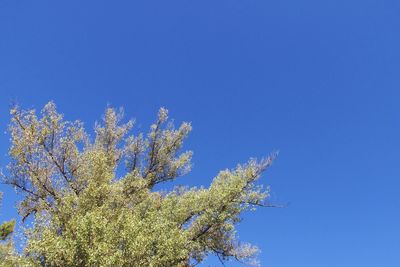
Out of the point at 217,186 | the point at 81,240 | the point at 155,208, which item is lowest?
the point at 81,240

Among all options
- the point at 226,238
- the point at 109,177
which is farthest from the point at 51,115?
the point at 226,238

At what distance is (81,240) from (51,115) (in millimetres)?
15406

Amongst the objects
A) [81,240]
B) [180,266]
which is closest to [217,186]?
[180,266]

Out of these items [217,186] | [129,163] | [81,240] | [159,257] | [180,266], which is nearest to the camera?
[81,240]

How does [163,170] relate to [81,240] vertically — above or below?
above

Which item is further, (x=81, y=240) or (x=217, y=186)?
(x=217, y=186)

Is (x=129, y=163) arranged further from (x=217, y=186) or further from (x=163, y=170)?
(x=217, y=186)

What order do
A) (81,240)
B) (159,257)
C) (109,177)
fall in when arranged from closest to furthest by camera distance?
(81,240) → (159,257) → (109,177)

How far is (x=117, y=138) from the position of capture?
4997cm

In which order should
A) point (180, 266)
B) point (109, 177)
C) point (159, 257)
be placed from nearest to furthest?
1. point (159, 257)
2. point (180, 266)
3. point (109, 177)

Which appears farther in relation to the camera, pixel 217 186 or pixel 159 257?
pixel 217 186

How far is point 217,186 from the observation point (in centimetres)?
4194

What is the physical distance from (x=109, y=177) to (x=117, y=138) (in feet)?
39.0

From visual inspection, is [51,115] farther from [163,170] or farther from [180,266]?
[180,266]
